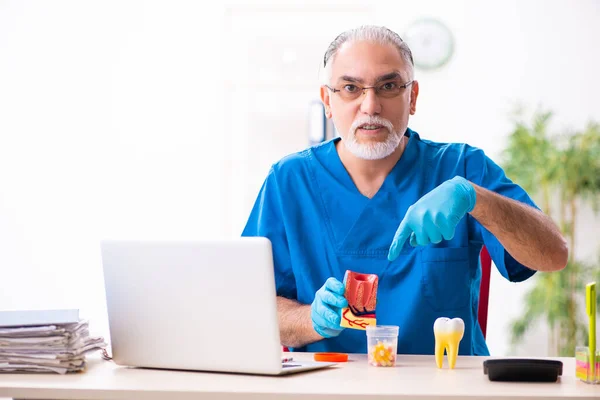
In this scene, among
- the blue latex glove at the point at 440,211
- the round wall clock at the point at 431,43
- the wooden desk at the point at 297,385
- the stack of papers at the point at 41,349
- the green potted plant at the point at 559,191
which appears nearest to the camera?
the wooden desk at the point at 297,385

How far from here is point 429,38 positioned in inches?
169

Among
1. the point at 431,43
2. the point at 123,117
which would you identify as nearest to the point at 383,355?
the point at 431,43

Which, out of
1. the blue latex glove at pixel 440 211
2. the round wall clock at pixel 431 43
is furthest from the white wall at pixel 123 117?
the blue latex glove at pixel 440 211

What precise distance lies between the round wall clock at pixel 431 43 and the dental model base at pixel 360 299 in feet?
9.83

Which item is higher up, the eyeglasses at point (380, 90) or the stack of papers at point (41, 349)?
the eyeglasses at point (380, 90)

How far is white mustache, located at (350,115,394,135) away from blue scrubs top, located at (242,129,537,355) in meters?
0.11

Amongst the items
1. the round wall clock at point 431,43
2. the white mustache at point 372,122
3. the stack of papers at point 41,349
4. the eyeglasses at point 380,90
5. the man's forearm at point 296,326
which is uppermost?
the round wall clock at point 431,43

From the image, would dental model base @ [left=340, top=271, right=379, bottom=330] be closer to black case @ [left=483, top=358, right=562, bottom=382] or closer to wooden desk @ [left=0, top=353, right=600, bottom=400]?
wooden desk @ [left=0, top=353, right=600, bottom=400]

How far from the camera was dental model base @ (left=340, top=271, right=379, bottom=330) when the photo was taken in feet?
4.85

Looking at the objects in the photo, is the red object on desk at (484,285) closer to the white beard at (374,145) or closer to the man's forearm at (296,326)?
the white beard at (374,145)

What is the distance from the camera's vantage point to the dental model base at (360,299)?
1.48m

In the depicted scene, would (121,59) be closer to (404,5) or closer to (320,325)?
(404,5)

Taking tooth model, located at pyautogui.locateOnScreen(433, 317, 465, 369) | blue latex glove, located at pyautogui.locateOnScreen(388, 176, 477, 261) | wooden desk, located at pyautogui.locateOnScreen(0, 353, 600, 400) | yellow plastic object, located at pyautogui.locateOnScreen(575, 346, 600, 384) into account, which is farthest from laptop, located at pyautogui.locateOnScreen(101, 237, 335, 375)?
yellow plastic object, located at pyautogui.locateOnScreen(575, 346, 600, 384)

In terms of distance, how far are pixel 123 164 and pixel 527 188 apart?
7.24 feet
